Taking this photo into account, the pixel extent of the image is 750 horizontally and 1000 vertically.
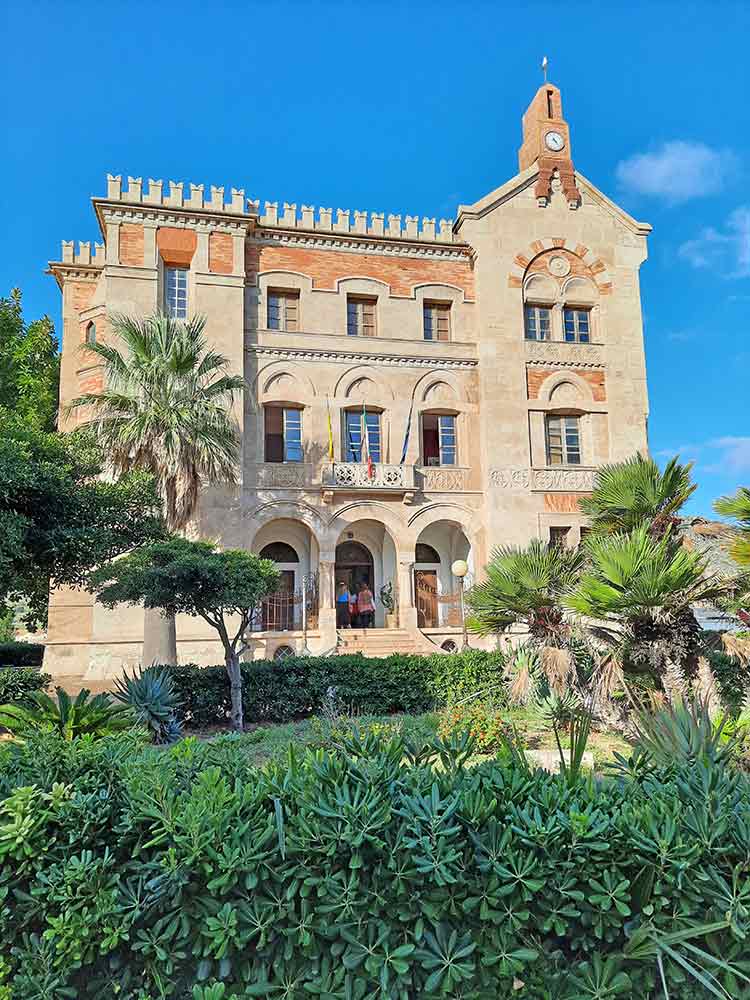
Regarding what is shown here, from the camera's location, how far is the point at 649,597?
795cm

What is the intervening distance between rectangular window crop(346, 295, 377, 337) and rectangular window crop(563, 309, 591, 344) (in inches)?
277

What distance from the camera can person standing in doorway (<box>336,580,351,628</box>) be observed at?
955 inches

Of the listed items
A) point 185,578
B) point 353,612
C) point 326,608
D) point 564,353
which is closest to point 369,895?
point 185,578

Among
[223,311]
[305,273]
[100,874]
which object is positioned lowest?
[100,874]

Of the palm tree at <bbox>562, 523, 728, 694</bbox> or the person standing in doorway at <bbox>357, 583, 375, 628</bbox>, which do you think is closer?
the palm tree at <bbox>562, 523, 728, 694</bbox>

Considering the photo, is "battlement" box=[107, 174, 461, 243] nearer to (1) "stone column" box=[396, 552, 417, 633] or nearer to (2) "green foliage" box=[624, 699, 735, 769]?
(1) "stone column" box=[396, 552, 417, 633]

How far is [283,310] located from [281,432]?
4.19 m

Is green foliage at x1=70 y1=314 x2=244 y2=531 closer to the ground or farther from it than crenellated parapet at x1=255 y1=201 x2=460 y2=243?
closer to the ground

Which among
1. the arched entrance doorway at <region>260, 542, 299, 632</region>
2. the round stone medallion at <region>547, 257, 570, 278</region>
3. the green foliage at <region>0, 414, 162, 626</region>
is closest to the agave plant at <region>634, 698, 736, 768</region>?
the green foliage at <region>0, 414, 162, 626</region>

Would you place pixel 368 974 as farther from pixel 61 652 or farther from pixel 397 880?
pixel 61 652

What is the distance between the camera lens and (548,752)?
9.77 metres

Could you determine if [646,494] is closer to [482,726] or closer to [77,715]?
[482,726]

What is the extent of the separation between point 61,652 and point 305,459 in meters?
9.33

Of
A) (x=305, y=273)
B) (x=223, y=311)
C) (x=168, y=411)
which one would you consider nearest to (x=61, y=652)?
(x=168, y=411)
